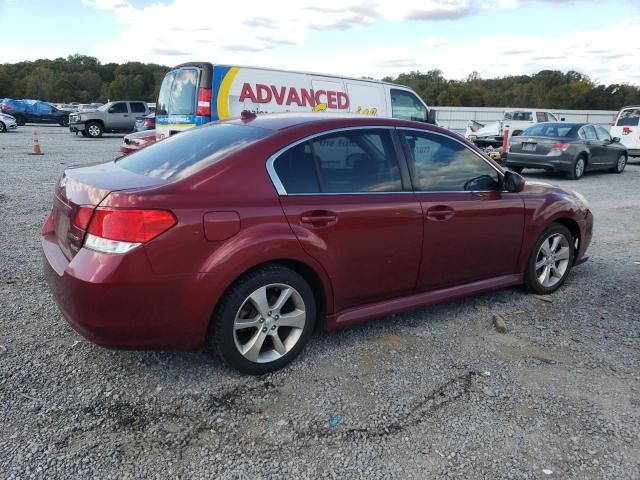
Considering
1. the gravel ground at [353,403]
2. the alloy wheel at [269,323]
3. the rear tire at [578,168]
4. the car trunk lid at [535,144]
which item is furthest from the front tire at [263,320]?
the rear tire at [578,168]

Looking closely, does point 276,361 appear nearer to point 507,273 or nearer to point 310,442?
point 310,442

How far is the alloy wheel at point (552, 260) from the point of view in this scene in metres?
4.76

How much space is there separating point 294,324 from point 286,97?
800 cm

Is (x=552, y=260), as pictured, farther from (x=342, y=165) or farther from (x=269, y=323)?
(x=269, y=323)

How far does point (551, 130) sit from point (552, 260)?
1032 centimetres

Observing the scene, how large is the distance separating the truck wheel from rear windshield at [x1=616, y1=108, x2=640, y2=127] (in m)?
21.7

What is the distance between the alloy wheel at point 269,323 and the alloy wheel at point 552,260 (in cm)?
248

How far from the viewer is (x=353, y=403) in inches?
118

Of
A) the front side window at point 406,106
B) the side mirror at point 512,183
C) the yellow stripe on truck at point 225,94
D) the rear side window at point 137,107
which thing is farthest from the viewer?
the rear side window at point 137,107

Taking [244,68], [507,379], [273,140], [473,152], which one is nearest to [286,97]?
[244,68]

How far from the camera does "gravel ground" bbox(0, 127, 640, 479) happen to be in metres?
2.51

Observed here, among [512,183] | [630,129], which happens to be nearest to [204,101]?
[512,183]

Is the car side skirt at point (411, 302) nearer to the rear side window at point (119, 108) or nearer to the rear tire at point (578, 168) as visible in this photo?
the rear tire at point (578, 168)

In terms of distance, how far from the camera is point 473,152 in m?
4.25
